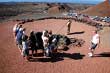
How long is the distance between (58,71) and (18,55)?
4096 mm

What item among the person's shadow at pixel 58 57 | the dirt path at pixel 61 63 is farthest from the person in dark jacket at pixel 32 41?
the dirt path at pixel 61 63

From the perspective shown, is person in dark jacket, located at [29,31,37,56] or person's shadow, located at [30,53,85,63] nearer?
person's shadow, located at [30,53,85,63]

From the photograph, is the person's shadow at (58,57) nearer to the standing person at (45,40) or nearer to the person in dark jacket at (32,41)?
the standing person at (45,40)

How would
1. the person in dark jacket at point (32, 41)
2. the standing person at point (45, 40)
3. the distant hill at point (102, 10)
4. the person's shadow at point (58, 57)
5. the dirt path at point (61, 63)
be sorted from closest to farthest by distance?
the dirt path at point (61, 63) → the standing person at point (45, 40) → the person's shadow at point (58, 57) → the person in dark jacket at point (32, 41) → the distant hill at point (102, 10)

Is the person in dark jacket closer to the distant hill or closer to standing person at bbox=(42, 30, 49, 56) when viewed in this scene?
standing person at bbox=(42, 30, 49, 56)

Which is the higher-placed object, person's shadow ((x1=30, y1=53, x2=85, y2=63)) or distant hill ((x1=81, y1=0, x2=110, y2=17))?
person's shadow ((x1=30, y1=53, x2=85, y2=63))

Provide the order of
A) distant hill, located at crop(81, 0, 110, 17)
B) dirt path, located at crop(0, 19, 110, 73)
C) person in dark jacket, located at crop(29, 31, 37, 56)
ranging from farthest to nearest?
distant hill, located at crop(81, 0, 110, 17)
person in dark jacket, located at crop(29, 31, 37, 56)
dirt path, located at crop(0, 19, 110, 73)

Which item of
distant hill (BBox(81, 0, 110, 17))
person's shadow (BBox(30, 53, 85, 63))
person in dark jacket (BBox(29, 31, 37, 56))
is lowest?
distant hill (BBox(81, 0, 110, 17))

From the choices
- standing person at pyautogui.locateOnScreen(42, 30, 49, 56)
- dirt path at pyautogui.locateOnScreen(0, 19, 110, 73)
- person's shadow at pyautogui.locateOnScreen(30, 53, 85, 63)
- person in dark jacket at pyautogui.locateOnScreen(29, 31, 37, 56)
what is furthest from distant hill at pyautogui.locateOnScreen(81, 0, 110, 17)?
standing person at pyautogui.locateOnScreen(42, 30, 49, 56)

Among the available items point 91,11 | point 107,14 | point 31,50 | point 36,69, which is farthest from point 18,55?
point 91,11

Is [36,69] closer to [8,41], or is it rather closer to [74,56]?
[74,56]

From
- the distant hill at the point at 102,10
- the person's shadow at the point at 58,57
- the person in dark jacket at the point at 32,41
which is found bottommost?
the distant hill at the point at 102,10

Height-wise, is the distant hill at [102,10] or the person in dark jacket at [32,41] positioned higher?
the person in dark jacket at [32,41]

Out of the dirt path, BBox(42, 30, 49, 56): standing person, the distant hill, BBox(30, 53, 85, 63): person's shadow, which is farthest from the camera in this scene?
the distant hill
